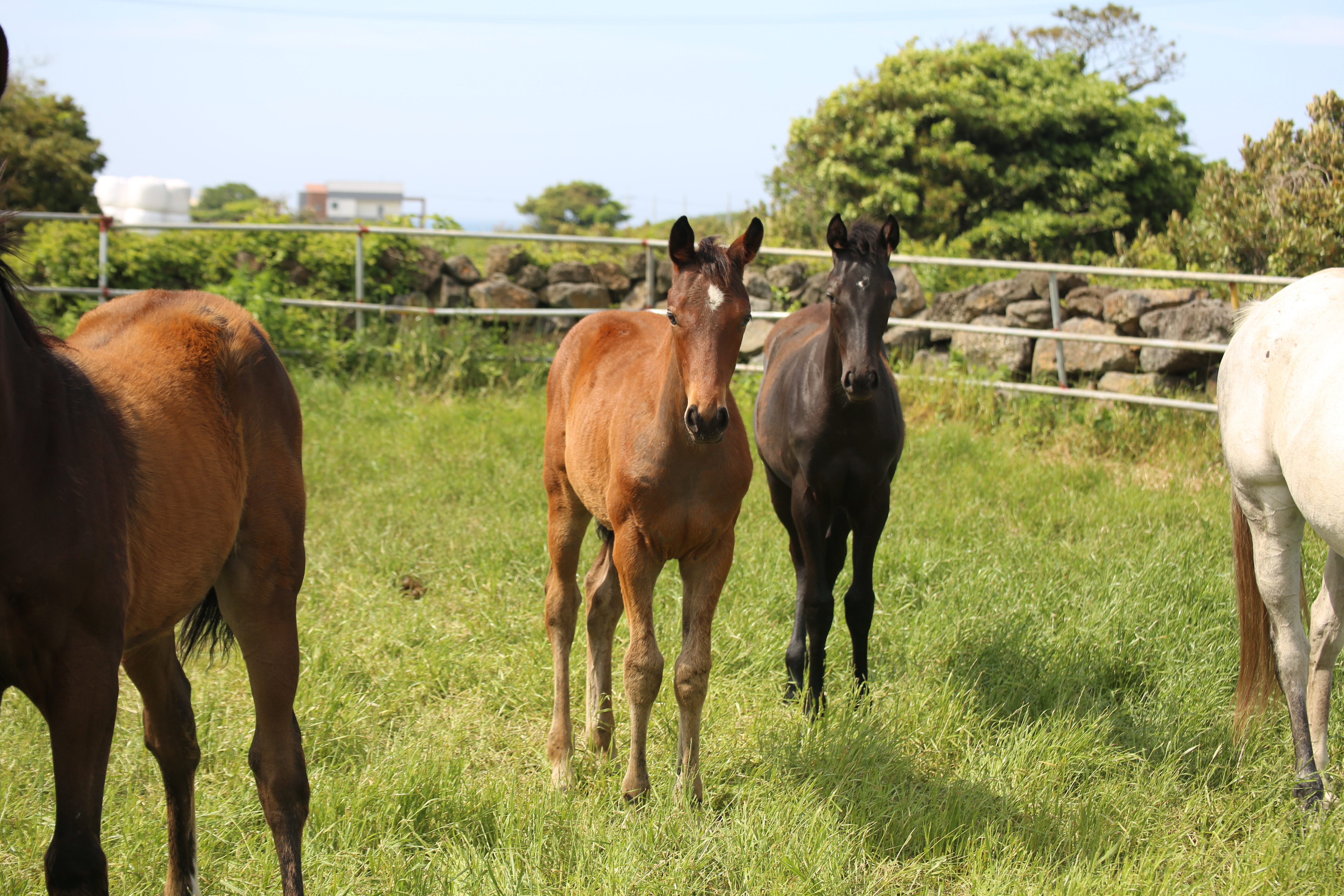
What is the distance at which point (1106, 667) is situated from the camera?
403 centimetres

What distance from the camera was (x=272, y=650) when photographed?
2574 millimetres

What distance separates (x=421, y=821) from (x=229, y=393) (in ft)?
4.70

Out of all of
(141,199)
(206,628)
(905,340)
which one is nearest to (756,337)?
(905,340)

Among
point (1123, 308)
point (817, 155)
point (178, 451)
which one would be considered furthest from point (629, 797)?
point (817, 155)

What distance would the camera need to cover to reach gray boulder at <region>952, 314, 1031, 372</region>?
8.53 meters

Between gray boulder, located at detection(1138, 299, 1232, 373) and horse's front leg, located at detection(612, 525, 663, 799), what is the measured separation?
21.0ft

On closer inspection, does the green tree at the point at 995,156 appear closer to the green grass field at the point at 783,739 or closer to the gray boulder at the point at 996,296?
the gray boulder at the point at 996,296

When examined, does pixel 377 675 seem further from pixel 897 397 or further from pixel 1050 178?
pixel 1050 178

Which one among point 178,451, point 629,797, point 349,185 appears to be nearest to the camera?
point 178,451

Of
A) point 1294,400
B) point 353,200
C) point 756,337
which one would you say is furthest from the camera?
point 353,200

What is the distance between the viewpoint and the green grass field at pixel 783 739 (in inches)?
108

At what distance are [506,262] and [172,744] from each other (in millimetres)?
8130

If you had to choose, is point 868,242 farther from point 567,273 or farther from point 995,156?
point 995,156

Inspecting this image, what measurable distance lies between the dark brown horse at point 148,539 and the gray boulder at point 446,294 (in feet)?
24.4
